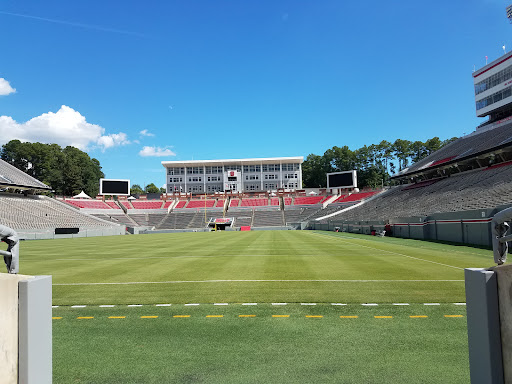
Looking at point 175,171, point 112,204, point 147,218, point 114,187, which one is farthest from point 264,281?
point 175,171

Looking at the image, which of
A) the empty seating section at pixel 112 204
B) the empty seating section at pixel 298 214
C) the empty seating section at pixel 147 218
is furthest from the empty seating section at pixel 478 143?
the empty seating section at pixel 112 204

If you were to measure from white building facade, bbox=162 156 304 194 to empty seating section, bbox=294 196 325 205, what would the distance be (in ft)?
66.4

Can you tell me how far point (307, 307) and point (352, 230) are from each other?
121ft

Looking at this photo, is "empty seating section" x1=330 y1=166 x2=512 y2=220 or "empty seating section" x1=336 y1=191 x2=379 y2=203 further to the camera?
"empty seating section" x1=336 y1=191 x2=379 y2=203

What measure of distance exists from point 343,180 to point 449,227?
55.0m

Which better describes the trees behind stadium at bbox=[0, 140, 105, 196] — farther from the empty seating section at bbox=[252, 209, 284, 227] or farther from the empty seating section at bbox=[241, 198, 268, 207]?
the empty seating section at bbox=[252, 209, 284, 227]

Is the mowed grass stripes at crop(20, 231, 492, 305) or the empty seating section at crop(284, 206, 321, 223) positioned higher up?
the empty seating section at crop(284, 206, 321, 223)

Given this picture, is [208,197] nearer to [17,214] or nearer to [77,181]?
[77,181]

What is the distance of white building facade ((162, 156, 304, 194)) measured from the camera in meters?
102

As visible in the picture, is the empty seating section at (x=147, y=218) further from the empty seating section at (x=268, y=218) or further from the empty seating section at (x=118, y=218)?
the empty seating section at (x=268, y=218)

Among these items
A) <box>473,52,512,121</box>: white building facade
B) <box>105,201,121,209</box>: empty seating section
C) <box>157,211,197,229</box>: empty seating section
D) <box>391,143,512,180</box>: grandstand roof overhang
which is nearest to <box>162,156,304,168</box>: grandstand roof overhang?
<box>157,211,197,229</box>: empty seating section

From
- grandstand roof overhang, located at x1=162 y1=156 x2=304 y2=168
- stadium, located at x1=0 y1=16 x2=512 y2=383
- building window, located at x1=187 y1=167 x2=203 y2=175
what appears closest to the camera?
stadium, located at x1=0 y1=16 x2=512 y2=383

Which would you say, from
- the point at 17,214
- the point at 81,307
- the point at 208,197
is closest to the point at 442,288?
the point at 81,307

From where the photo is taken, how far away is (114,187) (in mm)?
80562
